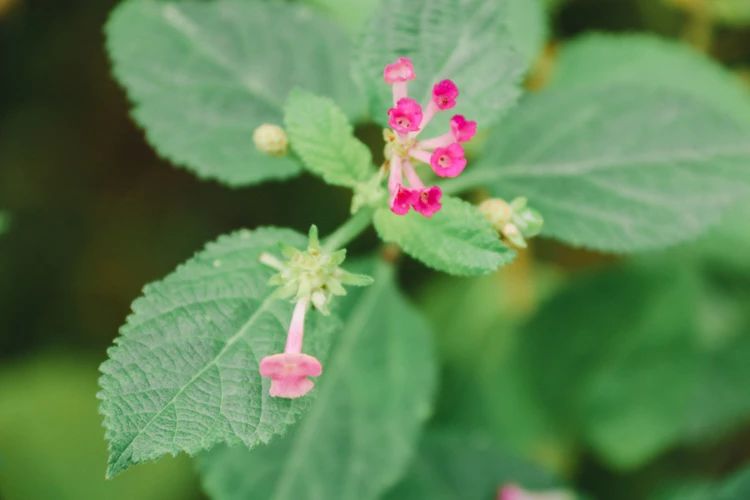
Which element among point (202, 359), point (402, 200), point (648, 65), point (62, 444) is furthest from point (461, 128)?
point (62, 444)

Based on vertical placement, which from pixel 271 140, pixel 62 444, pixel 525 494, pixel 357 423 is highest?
pixel 271 140

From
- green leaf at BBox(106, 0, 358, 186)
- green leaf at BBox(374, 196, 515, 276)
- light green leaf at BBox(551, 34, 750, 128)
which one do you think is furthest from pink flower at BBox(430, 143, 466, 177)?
light green leaf at BBox(551, 34, 750, 128)

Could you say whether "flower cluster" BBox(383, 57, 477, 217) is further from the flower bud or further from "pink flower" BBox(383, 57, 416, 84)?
the flower bud

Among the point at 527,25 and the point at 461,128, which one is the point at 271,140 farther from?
the point at 527,25

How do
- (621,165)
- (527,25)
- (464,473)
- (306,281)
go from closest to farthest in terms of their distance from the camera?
(306,281) < (621,165) < (527,25) < (464,473)

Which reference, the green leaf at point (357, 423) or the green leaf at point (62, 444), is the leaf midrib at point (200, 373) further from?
the green leaf at point (62, 444)

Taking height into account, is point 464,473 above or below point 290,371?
below

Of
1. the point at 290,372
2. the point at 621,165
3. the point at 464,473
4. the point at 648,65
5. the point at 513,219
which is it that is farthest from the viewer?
the point at 648,65
